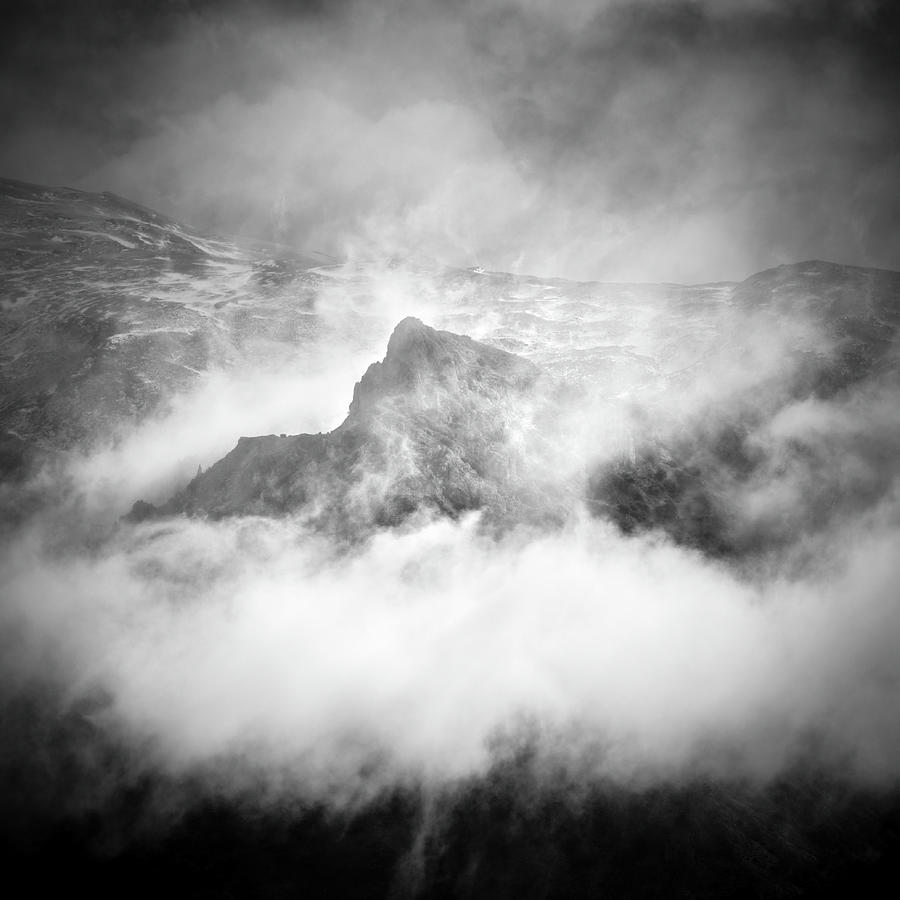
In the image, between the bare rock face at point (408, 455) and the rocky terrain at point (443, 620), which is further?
the bare rock face at point (408, 455)

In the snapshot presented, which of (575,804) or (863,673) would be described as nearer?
(575,804)

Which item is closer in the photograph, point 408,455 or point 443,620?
point 408,455

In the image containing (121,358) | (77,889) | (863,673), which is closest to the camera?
(77,889)

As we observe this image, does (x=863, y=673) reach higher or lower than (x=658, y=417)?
lower

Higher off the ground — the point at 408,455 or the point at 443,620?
the point at 408,455

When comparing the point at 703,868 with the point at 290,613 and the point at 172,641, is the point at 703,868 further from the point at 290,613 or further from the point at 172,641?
the point at 172,641

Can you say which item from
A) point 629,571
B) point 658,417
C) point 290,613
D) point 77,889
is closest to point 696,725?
point 629,571

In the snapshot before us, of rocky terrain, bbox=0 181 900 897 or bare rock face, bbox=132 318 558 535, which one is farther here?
bare rock face, bbox=132 318 558 535

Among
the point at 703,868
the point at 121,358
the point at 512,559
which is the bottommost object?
the point at 703,868
